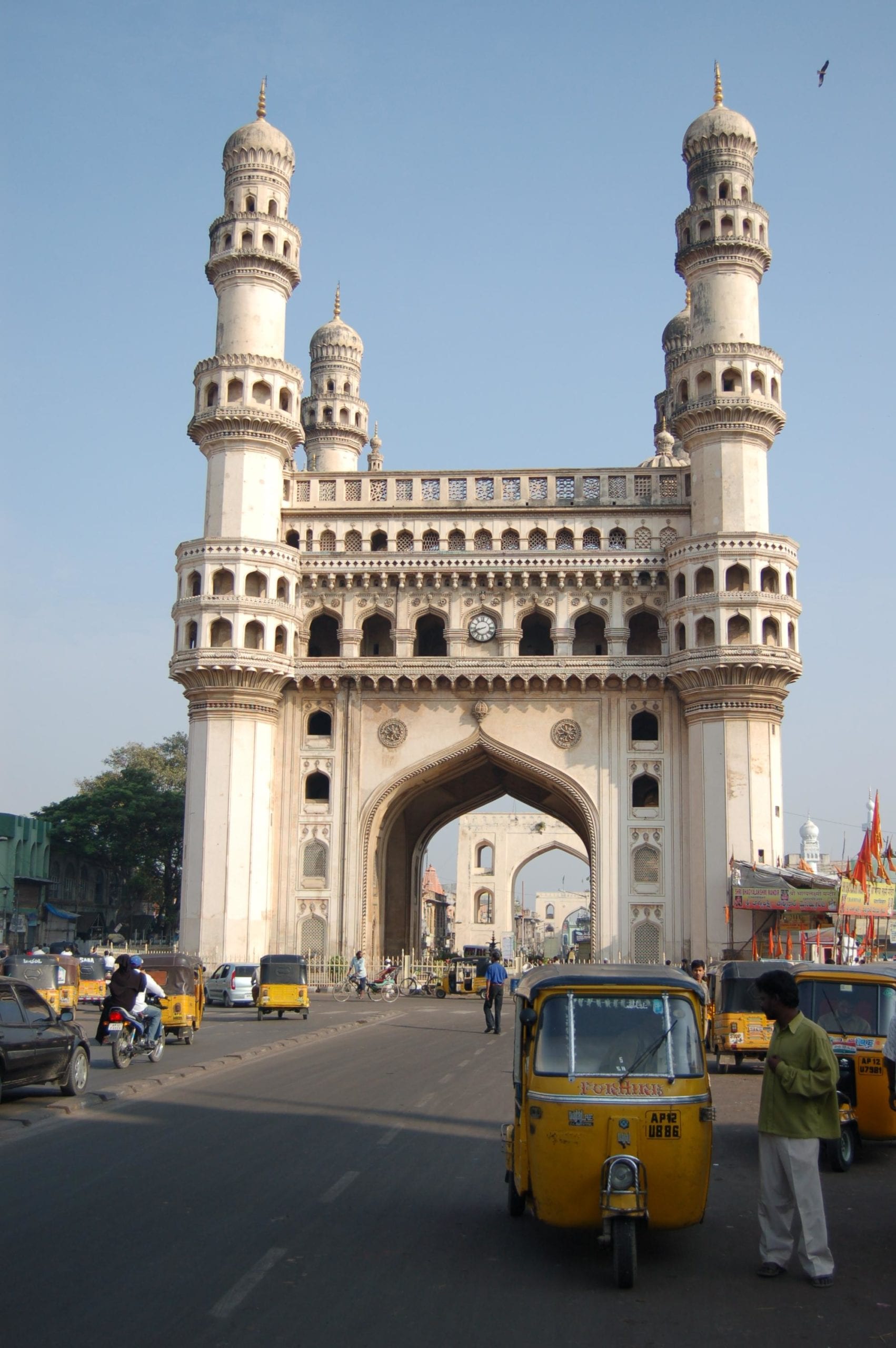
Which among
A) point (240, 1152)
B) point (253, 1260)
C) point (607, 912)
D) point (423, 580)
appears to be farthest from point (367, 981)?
point (253, 1260)

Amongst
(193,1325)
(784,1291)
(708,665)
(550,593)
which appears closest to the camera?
(193,1325)

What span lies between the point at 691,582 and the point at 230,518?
13.3 meters

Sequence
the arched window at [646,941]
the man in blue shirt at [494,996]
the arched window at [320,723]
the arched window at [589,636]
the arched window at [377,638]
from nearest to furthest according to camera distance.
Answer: the man in blue shirt at [494,996], the arched window at [646,941], the arched window at [320,723], the arched window at [589,636], the arched window at [377,638]

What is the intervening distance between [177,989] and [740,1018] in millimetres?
8665

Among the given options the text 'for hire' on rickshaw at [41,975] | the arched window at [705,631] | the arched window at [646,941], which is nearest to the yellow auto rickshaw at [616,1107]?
the text 'for hire' on rickshaw at [41,975]

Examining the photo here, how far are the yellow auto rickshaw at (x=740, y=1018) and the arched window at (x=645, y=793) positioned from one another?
2081 cm

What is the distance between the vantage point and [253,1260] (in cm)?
775

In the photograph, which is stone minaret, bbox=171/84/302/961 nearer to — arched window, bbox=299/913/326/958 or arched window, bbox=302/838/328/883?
arched window, bbox=302/838/328/883

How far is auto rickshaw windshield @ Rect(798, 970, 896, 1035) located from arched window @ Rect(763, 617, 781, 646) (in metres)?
26.3

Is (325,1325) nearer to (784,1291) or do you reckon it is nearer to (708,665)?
(784,1291)

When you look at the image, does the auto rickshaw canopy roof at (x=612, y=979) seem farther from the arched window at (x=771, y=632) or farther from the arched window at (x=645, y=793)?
the arched window at (x=645, y=793)

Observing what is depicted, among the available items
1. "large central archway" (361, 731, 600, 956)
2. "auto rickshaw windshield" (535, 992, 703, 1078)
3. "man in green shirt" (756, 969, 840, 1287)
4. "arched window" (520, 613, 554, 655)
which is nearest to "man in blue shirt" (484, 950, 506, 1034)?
"large central archway" (361, 731, 600, 956)

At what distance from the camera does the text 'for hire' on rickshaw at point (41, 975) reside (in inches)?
854

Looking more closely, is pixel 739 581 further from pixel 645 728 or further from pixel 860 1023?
pixel 860 1023
